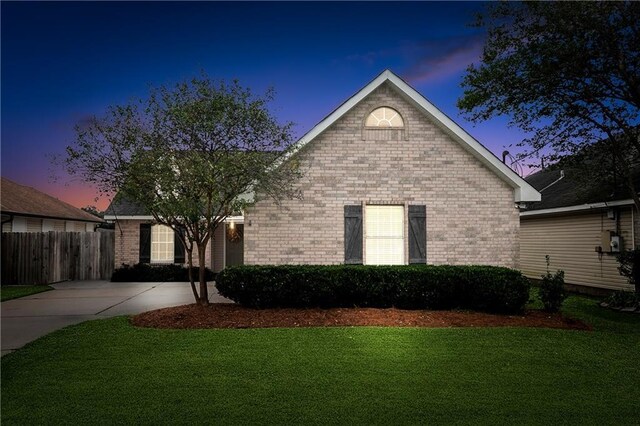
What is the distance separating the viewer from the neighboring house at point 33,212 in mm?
20109

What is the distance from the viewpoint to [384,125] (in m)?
12.8

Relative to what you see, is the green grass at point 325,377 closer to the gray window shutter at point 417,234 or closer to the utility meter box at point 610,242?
the gray window shutter at point 417,234

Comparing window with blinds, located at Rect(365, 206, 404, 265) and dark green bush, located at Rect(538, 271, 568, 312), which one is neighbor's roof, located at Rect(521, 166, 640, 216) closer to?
dark green bush, located at Rect(538, 271, 568, 312)

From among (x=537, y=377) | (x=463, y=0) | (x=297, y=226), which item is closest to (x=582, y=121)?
(x=463, y=0)

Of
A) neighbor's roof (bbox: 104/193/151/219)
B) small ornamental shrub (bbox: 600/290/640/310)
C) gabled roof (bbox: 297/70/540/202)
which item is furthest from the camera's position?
neighbor's roof (bbox: 104/193/151/219)

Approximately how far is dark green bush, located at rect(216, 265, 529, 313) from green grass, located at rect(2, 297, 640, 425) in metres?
1.63

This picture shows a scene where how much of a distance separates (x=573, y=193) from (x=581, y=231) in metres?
1.63

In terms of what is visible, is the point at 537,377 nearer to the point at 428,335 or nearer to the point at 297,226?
the point at 428,335

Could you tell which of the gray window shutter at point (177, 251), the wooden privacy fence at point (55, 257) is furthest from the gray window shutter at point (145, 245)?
the wooden privacy fence at point (55, 257)

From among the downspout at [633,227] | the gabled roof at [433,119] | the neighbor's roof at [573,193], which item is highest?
the gabled roof at [433,119]

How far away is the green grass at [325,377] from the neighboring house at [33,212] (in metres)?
14.5

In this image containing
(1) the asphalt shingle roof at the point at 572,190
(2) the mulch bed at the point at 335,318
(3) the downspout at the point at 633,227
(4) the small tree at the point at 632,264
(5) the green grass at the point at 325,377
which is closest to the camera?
(5) the green grass at the point at 325,377

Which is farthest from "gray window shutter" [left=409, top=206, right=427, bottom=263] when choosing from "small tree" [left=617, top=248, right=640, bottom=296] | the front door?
the front door

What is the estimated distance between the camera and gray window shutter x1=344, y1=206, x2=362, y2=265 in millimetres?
12180
